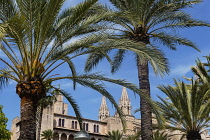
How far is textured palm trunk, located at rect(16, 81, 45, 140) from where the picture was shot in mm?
10086

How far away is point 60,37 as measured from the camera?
10383 millimetres

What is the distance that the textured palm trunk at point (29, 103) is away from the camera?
1009 cm

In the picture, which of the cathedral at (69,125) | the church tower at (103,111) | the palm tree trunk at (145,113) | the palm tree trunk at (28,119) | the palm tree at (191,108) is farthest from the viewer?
the church tower at (103,111)

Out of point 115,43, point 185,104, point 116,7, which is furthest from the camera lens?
point 185,104

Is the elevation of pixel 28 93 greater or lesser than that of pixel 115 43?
lesser

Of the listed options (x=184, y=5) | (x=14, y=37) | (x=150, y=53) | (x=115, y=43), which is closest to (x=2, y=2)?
(x=14, y=37)

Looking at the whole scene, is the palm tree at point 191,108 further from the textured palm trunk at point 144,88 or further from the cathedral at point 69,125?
the cathedral at point 69,125

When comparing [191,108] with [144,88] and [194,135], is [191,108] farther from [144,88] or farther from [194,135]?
[144,88]

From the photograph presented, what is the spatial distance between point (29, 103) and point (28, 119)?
A: 19.8 inches

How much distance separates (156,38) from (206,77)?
10.7ft

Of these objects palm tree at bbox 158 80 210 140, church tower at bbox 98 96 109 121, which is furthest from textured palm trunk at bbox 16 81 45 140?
church tower at bbox 98 96 109 121

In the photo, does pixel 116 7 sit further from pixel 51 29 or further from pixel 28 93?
pixel 28 93

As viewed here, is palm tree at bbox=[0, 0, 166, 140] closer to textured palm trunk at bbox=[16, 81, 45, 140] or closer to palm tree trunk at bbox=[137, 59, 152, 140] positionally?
textured palm trunk at bbox=[16, 81, 45, 140]

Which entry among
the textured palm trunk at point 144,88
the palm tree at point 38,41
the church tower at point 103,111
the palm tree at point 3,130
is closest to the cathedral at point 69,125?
the church tower at point 103,111
